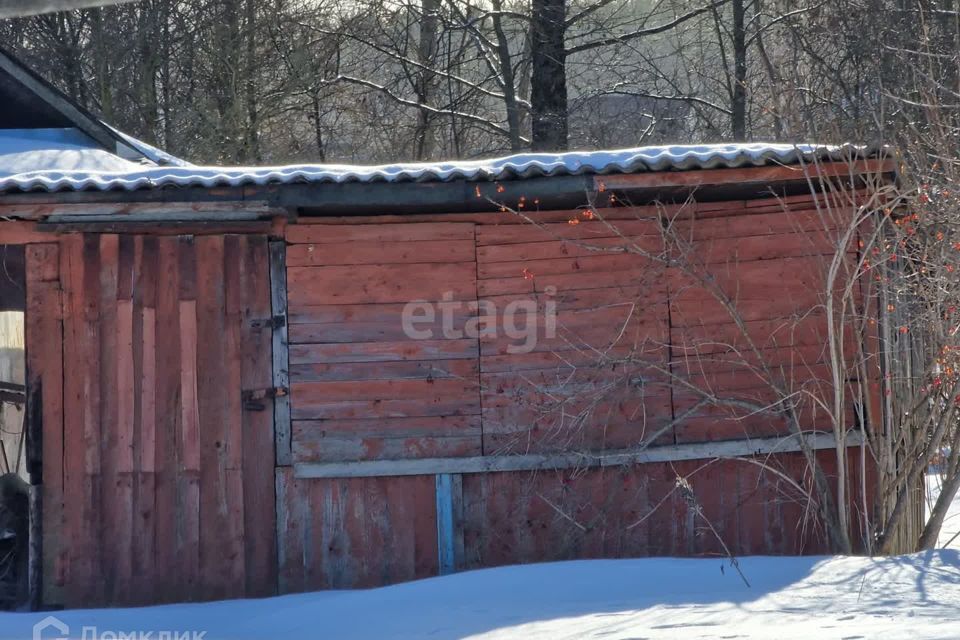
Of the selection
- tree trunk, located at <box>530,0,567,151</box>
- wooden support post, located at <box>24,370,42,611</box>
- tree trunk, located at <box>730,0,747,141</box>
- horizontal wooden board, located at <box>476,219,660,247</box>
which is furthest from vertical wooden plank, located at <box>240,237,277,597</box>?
tree trunk, located at <box>730,0,747,141</box>

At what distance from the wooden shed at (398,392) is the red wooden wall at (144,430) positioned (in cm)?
2

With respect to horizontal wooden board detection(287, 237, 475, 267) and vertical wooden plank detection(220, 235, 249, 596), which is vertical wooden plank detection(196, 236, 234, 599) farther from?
horizontal wooden board detection(287, 237, 475, 267)

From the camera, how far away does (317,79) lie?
17875 mm

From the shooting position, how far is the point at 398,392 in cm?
702

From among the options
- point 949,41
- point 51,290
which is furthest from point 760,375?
point 949,41

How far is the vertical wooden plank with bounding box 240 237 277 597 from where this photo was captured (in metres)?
6.96

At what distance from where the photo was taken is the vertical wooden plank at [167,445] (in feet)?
22.8

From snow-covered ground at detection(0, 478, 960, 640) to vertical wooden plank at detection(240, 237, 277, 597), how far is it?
A: 0.28m

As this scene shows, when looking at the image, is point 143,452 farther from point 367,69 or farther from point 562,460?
point 367,69

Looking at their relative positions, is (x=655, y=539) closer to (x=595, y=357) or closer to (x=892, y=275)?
(x=595, y=357)

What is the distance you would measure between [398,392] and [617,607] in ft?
7.81

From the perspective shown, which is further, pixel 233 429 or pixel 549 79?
pixel 549 79

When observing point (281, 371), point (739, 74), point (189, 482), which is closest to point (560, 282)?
point (281, 371)

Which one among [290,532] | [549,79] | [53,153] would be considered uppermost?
[549,79]
